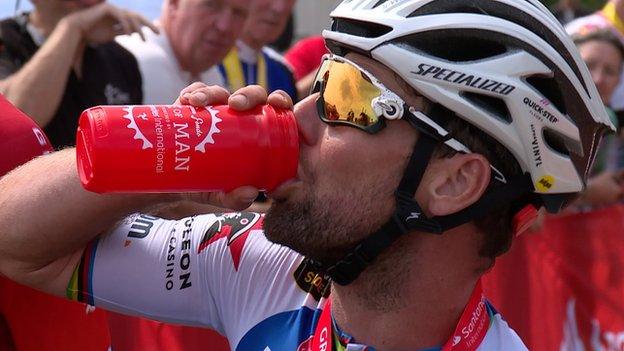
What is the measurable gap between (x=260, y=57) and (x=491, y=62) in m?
3.93

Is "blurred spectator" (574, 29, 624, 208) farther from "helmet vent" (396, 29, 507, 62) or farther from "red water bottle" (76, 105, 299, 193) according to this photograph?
"red water bottle" (76, 105, 299, 193)

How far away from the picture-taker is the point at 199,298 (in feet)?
10.4

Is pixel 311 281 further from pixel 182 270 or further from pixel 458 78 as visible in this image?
pixel 458 78

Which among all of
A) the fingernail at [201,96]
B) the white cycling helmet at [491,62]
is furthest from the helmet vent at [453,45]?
the fingernail at [201,96]

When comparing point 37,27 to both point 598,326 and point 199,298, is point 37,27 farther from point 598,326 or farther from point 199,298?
point 598,326

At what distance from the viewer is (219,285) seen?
316 cm

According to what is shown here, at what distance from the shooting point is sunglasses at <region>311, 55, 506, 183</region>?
2.87 m

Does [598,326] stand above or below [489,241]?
below

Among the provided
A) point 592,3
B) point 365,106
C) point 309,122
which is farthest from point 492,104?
point 592,3

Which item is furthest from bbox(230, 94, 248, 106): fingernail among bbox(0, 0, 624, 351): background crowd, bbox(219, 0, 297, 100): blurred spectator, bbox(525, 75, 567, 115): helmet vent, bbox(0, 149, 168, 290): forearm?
bbox(219, 0, 297, 100): blurred spectator

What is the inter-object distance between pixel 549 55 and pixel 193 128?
3.20 feet

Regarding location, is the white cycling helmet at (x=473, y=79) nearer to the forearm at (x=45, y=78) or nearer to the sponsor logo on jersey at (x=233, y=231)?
the sponsor logo on jersey at (x=233, y=231)

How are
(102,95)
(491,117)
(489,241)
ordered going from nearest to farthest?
1. (491,117)
2. (489,241)
3. (102,95)

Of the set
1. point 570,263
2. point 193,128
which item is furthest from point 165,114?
point 570,263
